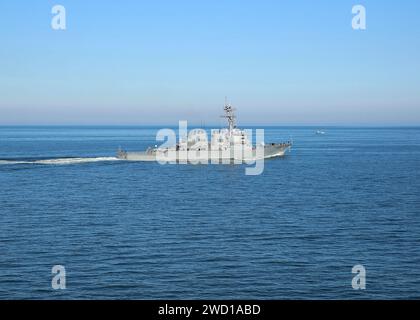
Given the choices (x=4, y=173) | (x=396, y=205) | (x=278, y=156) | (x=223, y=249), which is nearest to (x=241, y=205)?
(x=396, y=205)

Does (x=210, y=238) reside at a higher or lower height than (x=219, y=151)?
lower

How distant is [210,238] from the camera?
4372 cm

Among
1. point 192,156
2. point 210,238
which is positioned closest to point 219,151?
point 192,156

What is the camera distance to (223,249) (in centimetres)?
4009

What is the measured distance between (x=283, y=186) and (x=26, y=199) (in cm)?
3564

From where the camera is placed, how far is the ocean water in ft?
103

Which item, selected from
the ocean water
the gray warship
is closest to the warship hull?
the gray warship

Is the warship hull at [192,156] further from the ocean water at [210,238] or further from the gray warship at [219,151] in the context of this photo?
the ocean water at [210,238]

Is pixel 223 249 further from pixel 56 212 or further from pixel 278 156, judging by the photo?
pixel 278 156

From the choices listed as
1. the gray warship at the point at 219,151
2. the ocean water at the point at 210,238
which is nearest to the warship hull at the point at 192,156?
the gray warship at the point at 219,151

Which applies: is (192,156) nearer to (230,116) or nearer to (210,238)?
(230,116)

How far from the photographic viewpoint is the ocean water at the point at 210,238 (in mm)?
31516

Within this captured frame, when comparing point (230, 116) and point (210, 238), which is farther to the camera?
point (230, 116)

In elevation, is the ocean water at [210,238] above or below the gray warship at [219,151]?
below
